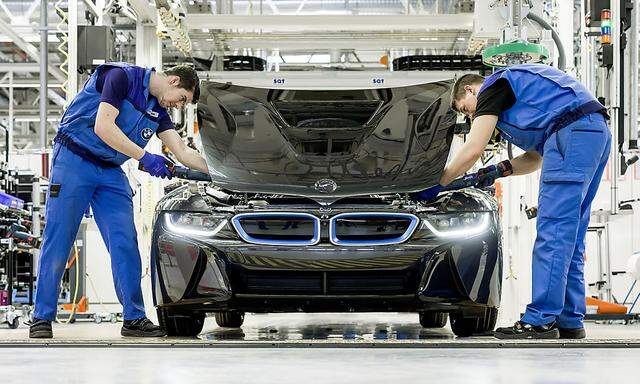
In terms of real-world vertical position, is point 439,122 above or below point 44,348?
above

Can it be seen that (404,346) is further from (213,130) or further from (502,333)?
(213,130)

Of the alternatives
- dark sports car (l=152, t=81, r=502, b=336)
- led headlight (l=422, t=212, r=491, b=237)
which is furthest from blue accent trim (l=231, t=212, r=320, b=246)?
led headlight (l=422, t=212, r=491, b=237)

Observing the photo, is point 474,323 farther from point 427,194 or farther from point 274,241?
point 274,241

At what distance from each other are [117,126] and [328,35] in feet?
20.5

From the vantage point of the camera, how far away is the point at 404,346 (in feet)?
11.7

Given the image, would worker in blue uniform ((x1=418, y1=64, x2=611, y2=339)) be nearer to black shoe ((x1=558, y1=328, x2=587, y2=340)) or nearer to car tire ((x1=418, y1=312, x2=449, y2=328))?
black shoe ((x1=558, y1=328, x2=587, y2=340))

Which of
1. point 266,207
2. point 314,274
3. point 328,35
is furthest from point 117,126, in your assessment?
point 328,35

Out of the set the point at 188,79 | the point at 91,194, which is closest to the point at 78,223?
the point at 91,194

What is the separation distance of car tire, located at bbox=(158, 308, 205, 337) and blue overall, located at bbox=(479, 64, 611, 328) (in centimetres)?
158

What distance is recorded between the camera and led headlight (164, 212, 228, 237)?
4.09 meters

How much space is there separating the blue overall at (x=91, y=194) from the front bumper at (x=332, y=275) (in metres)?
0.76

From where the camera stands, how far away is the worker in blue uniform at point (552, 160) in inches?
164

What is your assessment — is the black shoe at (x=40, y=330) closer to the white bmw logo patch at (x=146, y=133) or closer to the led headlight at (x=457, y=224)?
the white bmw logo patch at (x=146, y=133)

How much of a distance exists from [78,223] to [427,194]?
1.85 m
